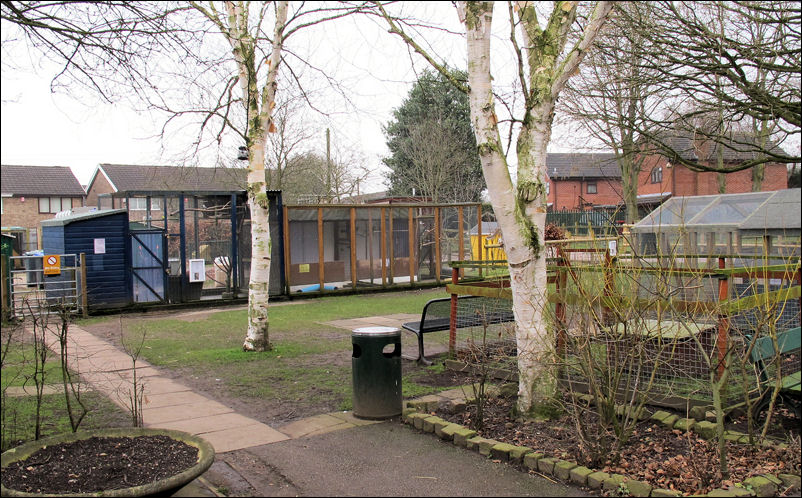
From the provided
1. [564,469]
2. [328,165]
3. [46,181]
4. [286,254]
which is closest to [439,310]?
[564,469]

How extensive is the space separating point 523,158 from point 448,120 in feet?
87.8

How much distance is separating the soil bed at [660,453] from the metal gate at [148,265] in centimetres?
1172

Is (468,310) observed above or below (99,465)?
above

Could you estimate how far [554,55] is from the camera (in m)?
5.72

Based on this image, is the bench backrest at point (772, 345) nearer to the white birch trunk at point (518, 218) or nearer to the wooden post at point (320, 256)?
the white birch trunk at point (518, 218)

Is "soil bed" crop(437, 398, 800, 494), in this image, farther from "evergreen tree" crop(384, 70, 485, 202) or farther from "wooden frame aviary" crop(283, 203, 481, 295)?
"evergreen tree" crop(384, 70, 485, 202)

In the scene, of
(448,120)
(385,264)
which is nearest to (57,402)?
(385,264)

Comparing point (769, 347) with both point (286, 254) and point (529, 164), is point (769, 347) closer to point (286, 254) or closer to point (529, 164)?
point (529, 164)

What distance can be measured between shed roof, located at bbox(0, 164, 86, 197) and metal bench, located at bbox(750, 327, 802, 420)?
27.4 metres

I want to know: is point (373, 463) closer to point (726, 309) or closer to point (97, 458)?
point (97, 458)

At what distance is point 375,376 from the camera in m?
6.04

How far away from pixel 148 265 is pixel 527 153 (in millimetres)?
12228

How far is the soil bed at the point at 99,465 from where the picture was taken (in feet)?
13.0

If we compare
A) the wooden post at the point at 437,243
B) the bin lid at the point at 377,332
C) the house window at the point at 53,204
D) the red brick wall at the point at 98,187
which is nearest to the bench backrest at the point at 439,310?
the bin lid at the point at 377,332
